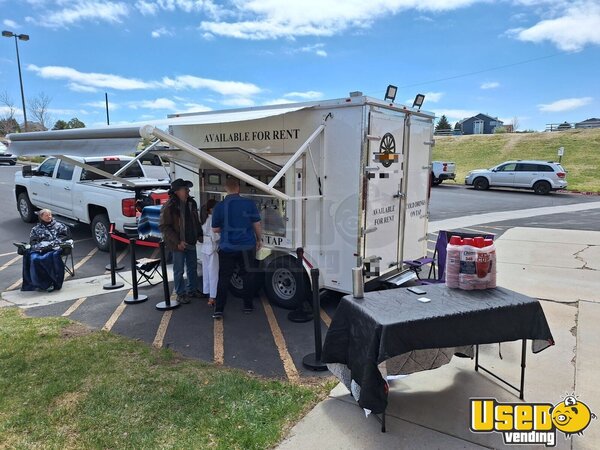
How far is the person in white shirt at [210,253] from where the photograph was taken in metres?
5.59

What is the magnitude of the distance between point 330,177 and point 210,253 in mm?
1906

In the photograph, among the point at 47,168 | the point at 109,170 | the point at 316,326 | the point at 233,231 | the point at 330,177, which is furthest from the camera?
the point at 47,168

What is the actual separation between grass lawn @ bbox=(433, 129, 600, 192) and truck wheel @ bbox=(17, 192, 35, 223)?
23.8m

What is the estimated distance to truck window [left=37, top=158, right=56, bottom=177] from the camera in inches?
395

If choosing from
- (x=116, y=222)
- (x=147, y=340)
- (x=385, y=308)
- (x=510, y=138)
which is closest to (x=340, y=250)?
(x=385, y=308)

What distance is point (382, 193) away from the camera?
5.09 metres

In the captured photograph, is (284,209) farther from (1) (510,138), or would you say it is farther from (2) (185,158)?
(1) (510,138)

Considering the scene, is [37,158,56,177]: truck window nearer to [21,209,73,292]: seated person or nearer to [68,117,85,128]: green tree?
[21,209,73,292]: seated person

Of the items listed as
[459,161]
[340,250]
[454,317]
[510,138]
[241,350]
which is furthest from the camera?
[510,138]

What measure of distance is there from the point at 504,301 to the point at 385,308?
0.88 metres

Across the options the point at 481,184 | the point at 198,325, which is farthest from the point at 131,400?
the point at 481,184

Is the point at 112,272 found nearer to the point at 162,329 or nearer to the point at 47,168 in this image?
the point at 162,329

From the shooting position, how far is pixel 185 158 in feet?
20.1

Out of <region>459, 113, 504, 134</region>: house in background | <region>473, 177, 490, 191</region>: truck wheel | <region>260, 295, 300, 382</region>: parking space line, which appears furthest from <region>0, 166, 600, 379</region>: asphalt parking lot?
<region>459, 113, 504, 134</region>: house in background
